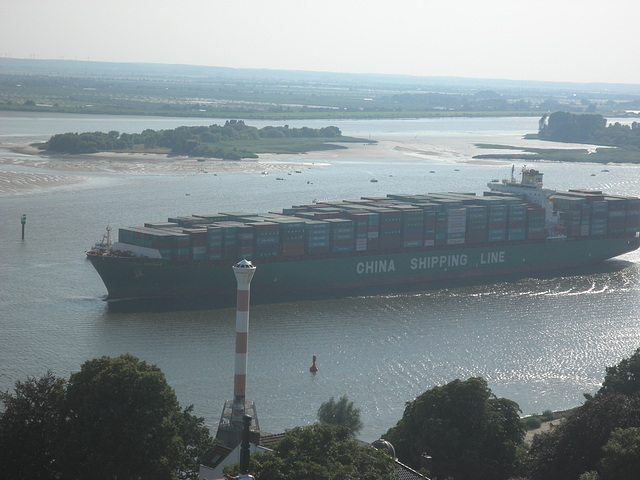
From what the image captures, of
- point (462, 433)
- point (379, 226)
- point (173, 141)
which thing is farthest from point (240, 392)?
point (173, 141)

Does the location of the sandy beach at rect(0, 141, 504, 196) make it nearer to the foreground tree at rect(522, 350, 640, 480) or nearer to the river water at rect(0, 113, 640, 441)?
the river water at rect(0, 113, 640, 441)

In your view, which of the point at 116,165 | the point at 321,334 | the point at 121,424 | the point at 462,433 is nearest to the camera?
the point at 121,424

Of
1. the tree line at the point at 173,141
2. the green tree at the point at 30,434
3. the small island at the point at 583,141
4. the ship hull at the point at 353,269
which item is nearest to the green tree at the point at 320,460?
the green tree at the point at 30,434

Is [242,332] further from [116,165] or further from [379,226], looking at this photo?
[116,165]

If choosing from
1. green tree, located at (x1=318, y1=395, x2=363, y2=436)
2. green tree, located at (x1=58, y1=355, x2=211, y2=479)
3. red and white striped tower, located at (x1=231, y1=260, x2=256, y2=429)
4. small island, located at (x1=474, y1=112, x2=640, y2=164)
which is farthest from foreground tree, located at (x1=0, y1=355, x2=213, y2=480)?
small island, located at (x1=474, y1=112, x2=640, y2=164)

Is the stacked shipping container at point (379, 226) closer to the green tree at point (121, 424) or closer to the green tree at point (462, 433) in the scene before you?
the green tree at point (462, 433)

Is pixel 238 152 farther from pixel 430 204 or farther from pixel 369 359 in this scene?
pixel 369 359
